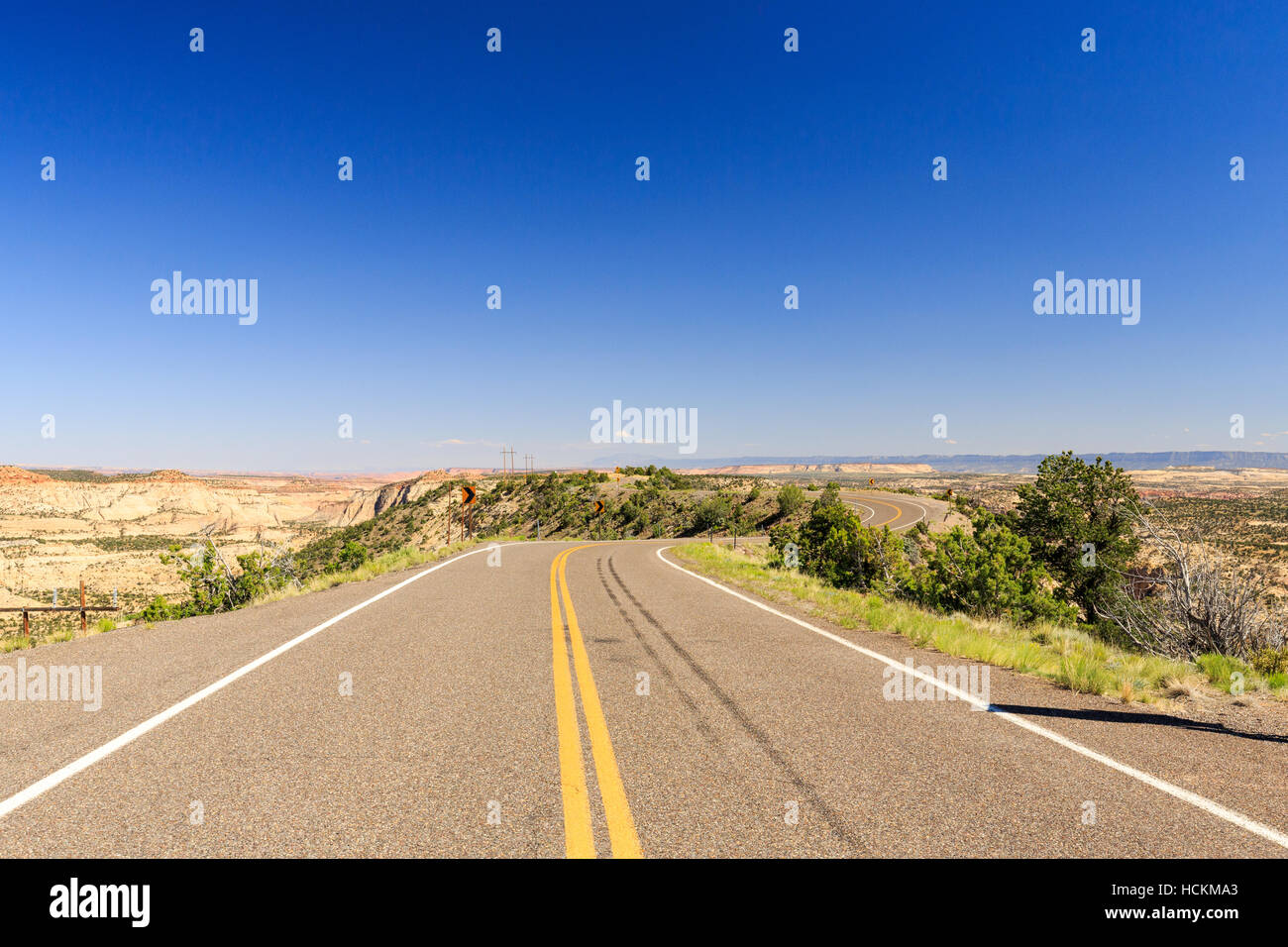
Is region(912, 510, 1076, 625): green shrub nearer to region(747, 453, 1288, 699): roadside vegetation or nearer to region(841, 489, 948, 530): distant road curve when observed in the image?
region(747, 453, 1288, 699): roadside vegetation

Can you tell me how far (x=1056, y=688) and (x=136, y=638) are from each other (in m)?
10.7

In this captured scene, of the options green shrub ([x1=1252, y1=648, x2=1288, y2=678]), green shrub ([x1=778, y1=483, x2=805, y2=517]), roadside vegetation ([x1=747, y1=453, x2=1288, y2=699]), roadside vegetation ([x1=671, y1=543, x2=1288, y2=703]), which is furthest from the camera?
green shrub ([x1=778, y1=483, x2=805, y2=517])

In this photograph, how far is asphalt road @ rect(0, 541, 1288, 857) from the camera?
9.97 feet

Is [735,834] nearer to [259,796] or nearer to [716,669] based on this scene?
[259,796]

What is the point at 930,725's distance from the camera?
4.75 meters

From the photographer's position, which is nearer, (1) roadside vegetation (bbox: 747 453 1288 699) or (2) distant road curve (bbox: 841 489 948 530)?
(1) roadside vegetation (bbox: 747 453 1288 699)

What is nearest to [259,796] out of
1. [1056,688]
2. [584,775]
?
[584,775]

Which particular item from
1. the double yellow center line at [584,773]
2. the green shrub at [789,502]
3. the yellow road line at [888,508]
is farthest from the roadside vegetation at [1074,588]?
the green shrub at [789,502]

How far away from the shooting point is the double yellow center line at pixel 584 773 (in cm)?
297

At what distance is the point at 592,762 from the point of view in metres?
3.94

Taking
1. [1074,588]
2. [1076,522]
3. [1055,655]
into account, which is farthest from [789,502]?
[1055,655]

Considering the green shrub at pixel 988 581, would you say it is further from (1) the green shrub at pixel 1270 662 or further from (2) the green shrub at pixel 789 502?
(2) the green shrub at pixel 789 502

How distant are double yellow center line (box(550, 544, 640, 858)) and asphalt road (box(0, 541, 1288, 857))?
2 cm

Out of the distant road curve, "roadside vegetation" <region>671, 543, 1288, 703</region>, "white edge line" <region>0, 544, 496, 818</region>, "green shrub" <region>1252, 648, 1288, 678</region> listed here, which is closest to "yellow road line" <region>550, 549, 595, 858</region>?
"white edge line" <region>0, 544, 496, 818</region>
